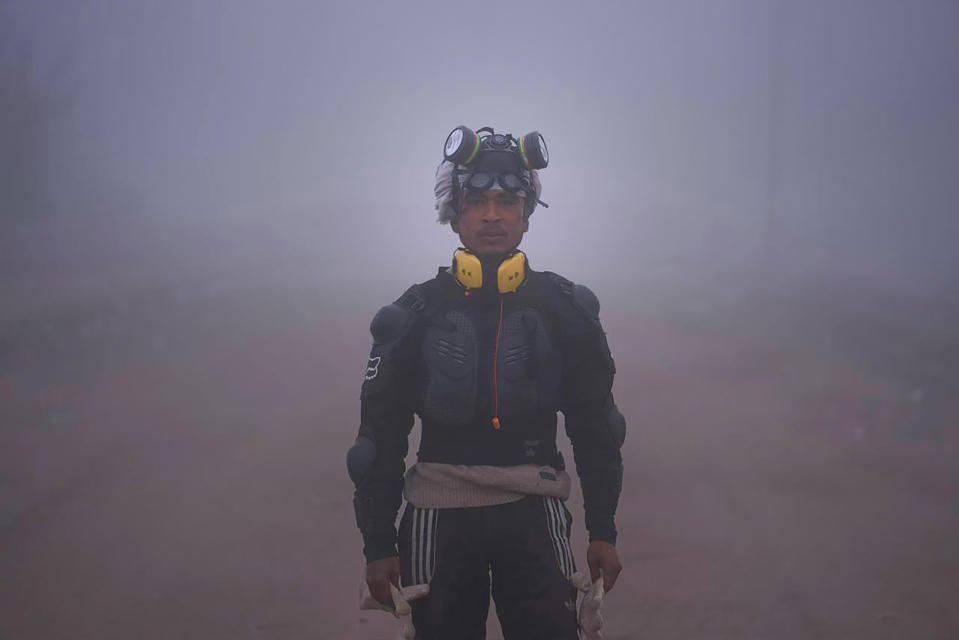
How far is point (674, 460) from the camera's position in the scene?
361cm

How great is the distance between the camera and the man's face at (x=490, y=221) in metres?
1.62

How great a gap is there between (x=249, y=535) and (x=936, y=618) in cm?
339

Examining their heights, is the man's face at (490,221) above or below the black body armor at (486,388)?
above

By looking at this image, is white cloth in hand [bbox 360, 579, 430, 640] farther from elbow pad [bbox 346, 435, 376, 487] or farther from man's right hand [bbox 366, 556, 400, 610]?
elbow pad [bbox 346, 435, 376, 487]

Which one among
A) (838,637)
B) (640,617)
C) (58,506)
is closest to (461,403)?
(640,617)

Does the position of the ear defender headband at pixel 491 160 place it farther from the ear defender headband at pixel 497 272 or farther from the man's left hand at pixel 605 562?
the man's left hand at pixel 605 562

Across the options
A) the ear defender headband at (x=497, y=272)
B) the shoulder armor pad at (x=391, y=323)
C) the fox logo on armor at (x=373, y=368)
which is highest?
the ear defender headband at (x=497, y=272)

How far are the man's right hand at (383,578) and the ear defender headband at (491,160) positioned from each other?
3.30 ft

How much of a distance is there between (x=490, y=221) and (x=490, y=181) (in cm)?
11

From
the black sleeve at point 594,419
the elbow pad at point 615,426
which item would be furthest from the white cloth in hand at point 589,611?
the elbow pad at point 615,426

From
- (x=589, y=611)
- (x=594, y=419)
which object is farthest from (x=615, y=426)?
(x=589, y=611)

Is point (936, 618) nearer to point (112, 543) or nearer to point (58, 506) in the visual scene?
point (112, 543)

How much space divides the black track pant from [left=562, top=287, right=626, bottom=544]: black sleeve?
0.17 metres

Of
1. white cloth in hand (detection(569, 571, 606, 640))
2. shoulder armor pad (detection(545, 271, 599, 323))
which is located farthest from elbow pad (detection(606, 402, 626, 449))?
white cloth in hand (detection(569, 571, 606, 640))
